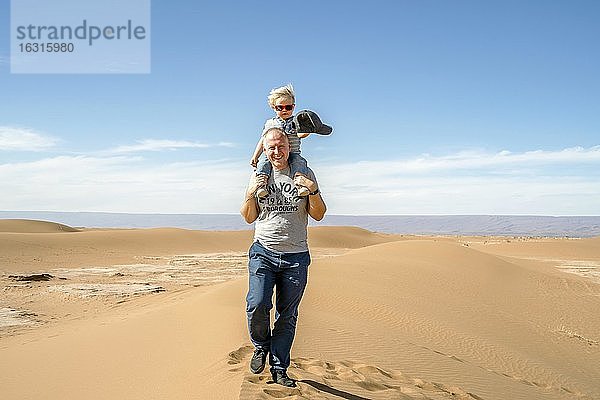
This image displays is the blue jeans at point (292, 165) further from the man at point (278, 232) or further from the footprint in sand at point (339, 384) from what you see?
the footprint in sand at point (339, 384)

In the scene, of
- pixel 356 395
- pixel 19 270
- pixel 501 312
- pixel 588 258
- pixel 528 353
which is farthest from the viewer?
pixel 588 258

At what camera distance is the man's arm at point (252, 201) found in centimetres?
425

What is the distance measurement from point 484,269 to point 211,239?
1088 inches

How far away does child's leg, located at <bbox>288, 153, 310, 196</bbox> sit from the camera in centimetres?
421

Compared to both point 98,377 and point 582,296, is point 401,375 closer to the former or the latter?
point 98,377

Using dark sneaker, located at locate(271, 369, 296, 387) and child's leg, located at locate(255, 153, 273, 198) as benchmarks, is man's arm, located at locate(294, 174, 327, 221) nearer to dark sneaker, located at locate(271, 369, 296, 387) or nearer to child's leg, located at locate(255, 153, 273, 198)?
child's leg, located at locate(255, 153, 273, 198)

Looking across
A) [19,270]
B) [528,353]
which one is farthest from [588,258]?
[19,270]

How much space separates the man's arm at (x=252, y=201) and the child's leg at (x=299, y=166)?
24cm

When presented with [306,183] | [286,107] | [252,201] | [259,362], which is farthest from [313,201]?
[259,362]

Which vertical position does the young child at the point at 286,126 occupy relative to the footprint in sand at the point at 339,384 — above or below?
above

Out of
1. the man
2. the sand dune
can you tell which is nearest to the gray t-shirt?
the man

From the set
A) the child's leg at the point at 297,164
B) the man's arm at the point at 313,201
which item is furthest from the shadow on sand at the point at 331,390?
the child's leg at the point at 297,164

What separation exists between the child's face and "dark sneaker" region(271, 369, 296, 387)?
2031 millimetres

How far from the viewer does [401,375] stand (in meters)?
5.83
